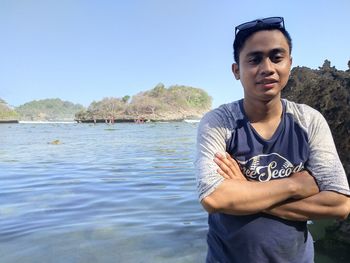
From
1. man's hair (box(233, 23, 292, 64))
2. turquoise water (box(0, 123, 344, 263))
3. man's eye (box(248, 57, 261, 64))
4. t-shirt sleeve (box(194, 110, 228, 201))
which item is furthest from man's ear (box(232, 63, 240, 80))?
turquoise water (box(0, 123, 344, 263))

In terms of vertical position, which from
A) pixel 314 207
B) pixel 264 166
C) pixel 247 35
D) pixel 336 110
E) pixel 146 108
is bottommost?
pixel 314 207

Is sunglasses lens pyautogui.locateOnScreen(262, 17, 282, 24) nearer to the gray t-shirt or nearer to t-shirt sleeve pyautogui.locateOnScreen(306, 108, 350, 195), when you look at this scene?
the gray t-shirt

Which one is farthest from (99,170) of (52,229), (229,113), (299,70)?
(229,113)

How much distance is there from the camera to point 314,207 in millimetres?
2174

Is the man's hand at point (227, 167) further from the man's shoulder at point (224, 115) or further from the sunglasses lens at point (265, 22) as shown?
the sunglasses lens at point (265, 22)

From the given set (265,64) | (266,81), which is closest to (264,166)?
(266,81)

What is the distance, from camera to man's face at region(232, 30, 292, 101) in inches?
86.5

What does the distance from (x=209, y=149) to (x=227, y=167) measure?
15 cm

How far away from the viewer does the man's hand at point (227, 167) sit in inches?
84.8

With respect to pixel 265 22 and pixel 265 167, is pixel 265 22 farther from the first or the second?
pixel 265 167

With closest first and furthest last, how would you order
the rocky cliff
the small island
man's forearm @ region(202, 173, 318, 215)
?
1. man's forearm @ region(202, 173, 318, 215)
2. the rocky cliff
3. the small island

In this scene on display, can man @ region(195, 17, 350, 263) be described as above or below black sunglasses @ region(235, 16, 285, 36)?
below

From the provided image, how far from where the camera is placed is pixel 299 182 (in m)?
2.16

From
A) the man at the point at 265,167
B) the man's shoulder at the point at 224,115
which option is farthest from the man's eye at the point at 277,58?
the man's shoulder at the point at 224,115
